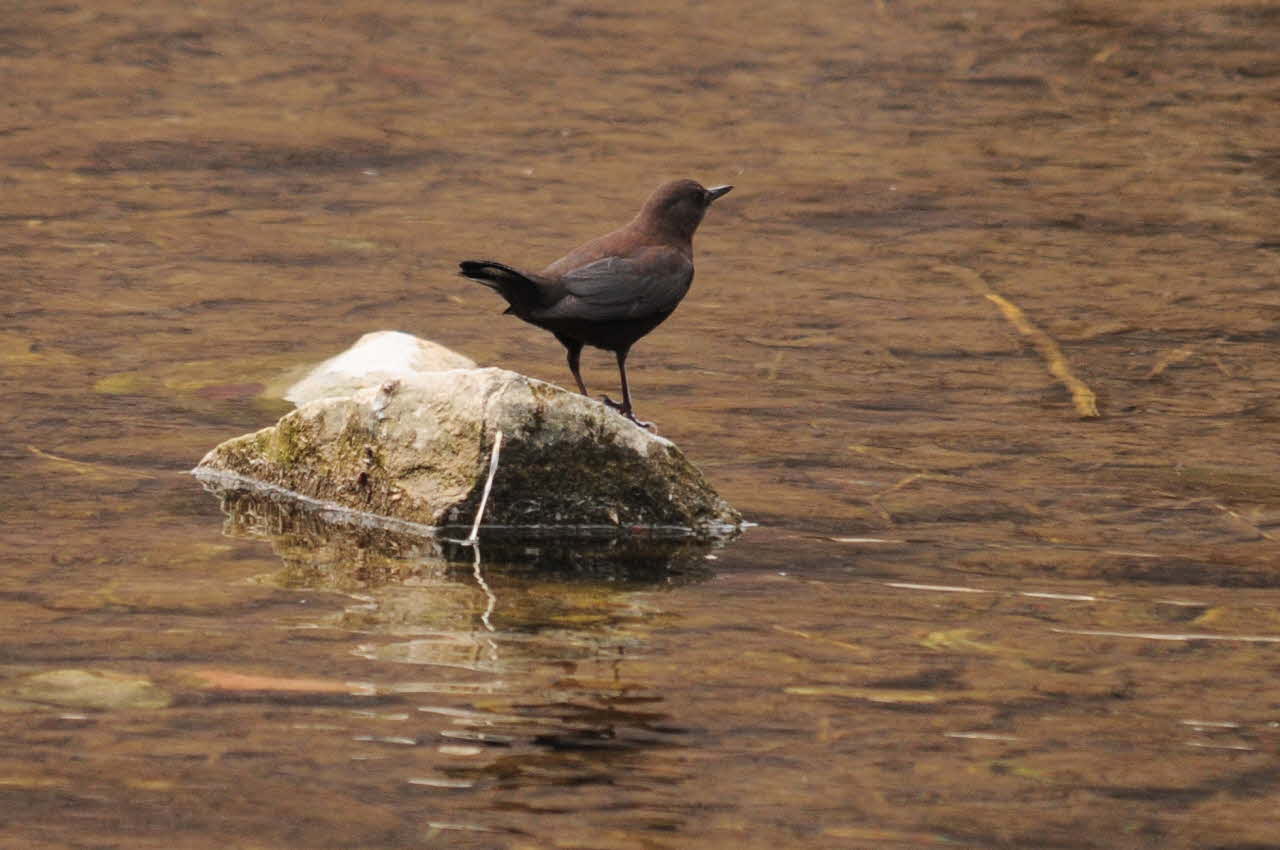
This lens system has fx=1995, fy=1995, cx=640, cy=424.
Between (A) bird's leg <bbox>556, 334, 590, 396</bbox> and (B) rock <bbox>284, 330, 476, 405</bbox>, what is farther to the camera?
(B) rock <bbox>284, 330, 476, 405</bbox>

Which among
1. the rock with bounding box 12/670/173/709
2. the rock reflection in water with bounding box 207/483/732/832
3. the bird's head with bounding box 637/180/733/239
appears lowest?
the rock reflection in water with bounding box 207/483/732/832

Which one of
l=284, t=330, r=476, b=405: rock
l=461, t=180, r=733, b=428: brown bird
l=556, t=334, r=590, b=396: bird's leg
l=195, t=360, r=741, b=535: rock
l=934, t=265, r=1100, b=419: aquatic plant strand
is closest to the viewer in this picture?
l=195, t=360, r=741, b=535: rock

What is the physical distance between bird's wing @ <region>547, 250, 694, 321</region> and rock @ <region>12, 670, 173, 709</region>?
6.69 ft

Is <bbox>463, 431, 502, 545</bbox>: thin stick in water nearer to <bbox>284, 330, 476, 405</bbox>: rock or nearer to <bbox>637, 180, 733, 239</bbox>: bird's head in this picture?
<bbox>637, 180, 733, 239</bbox>: bird's head

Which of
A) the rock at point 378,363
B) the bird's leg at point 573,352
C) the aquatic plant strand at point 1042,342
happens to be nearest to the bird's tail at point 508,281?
the bird's leg at point 573,352

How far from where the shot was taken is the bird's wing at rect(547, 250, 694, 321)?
20.2 feet

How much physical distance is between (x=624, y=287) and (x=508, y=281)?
1.54 feet

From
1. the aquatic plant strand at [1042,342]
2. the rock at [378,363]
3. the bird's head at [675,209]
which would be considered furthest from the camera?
the aquatic plant strand at [1042,342]

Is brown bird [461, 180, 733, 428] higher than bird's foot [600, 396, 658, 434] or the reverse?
higher

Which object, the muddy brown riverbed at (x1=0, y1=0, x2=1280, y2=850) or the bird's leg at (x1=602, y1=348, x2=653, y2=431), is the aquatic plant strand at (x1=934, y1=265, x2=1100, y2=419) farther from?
the bird's leg at (x1=602, y1=348, x2=653, y2=431)

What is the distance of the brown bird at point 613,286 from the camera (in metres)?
6.12

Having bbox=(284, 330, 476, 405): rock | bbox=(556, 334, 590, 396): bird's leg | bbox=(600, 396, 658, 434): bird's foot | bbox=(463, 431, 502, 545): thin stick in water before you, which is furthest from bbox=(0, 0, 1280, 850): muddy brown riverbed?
bbox=(556, 334, 590, 396): bird's leg

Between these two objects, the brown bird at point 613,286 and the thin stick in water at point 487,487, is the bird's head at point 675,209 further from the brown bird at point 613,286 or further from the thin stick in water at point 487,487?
the thin stick in water at point 487,487

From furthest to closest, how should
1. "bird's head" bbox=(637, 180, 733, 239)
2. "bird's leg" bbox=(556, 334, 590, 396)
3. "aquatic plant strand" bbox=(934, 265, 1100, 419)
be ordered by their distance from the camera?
"aquatic plant strand" bbox=(934, 265, 1100, 419) → "bird's head" bbox=(637, 180, 733, 239) → "bird's leg" bbox=(556, 334, 590, 396)
